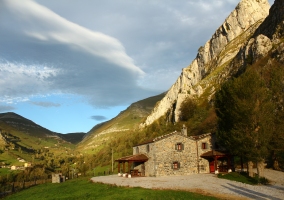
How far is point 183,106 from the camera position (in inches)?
3605

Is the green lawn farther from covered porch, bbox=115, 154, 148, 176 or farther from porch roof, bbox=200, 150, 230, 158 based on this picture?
porch roof, bbox=200, 150, 230, 158

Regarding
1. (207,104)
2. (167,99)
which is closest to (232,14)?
(167,99)

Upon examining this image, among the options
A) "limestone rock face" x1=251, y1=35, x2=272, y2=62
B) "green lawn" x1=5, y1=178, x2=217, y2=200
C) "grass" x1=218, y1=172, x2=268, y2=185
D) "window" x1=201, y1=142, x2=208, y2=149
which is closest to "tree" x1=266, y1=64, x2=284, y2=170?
"grass" x1=218, y1=172, x2=268, y2=185

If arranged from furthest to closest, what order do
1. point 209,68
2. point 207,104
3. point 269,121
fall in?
point 209,68 → point 207,104 → point 269,121

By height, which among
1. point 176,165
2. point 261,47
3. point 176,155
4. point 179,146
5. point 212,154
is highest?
point 261,47

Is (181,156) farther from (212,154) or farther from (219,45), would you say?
(219,45)

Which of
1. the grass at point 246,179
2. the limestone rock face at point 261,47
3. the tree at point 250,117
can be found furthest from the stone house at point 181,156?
the limestone rock face at point 261,47

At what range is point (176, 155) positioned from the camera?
40656mm

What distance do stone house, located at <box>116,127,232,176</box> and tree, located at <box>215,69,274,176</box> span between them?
10.5 meters

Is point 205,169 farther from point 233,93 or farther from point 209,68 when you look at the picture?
point 209,68

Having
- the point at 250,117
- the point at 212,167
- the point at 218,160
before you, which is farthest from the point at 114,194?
the point at 218,160

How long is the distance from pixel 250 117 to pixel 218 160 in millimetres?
15583

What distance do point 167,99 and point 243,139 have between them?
119823 millimetres

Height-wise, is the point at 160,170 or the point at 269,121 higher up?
the point at 269,121
